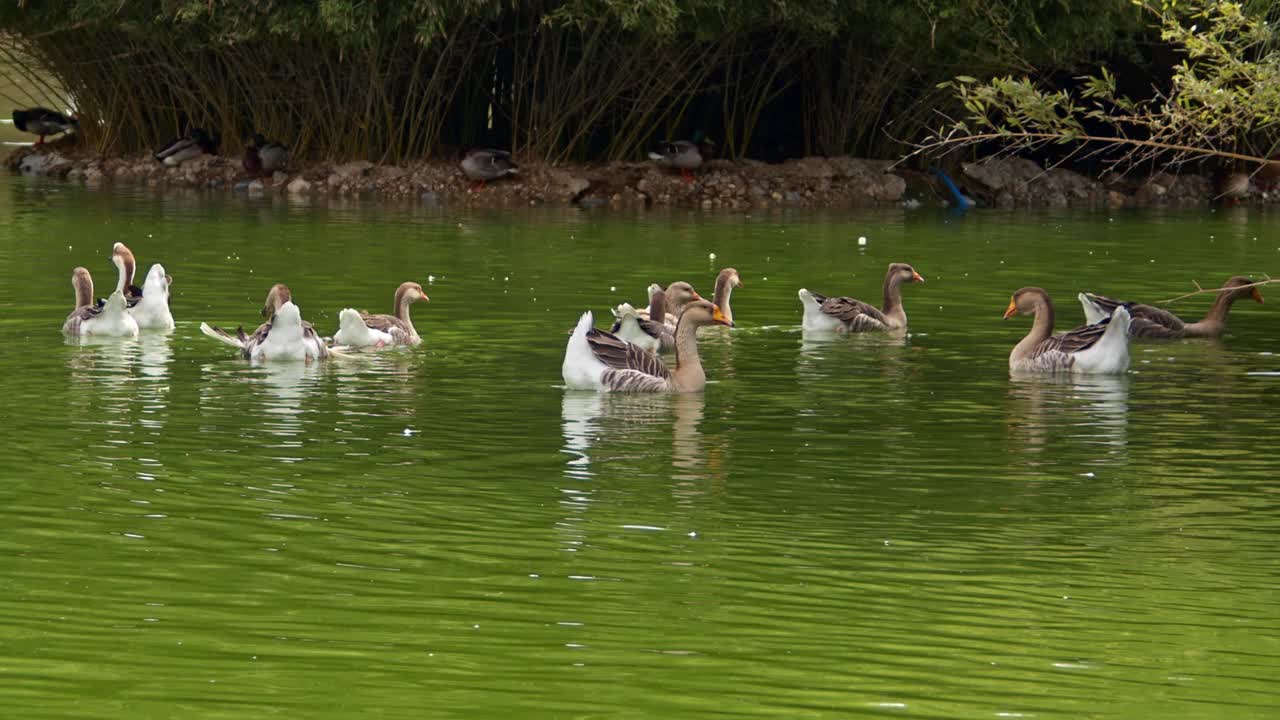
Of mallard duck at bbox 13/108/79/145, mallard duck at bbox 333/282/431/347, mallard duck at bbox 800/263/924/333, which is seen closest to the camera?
mallard duck at bbox 333/282/431/347

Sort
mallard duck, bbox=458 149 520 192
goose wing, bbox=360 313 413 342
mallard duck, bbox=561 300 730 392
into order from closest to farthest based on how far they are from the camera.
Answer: mallard duck, bbox=561 300 730 392 → goose wing, bbox=360 313 413 342 → mallard duck, bbox=458 149 520 192

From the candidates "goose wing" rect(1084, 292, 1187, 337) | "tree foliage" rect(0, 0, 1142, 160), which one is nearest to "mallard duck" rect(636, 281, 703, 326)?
"goose wing" rect(1084, 292, 1187, 337)

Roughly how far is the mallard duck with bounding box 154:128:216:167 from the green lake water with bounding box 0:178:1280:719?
24708 mm

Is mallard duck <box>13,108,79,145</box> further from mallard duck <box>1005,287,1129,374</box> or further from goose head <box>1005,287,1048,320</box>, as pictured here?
mallard duck <box>1005,287,1129,374</box>

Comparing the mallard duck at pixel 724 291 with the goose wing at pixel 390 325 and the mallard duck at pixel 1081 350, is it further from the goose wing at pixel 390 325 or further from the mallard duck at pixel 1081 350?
the mallard duck at pixel 1081 350

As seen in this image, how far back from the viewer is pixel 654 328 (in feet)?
60.1

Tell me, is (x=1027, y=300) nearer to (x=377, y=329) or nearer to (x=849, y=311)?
(x=849, y=311)

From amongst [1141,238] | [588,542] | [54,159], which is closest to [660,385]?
[588,542]

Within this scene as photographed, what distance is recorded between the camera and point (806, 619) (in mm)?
8812

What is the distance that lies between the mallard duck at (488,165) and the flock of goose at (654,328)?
66.2 ft

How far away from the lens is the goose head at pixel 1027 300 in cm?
1844

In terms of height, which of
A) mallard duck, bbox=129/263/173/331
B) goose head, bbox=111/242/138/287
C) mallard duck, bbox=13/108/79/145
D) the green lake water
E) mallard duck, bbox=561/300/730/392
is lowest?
the green lake water

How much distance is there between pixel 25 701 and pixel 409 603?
1.97 metres

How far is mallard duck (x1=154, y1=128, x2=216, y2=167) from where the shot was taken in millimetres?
45938
